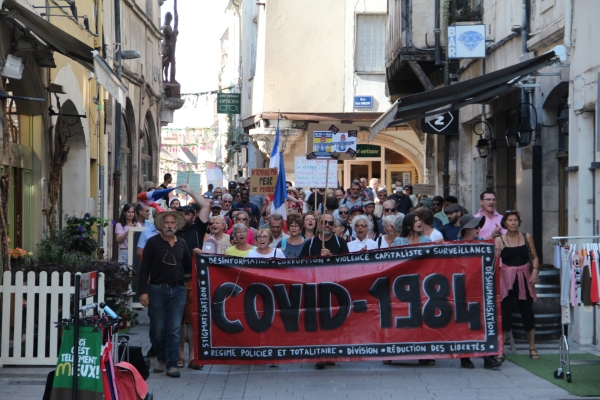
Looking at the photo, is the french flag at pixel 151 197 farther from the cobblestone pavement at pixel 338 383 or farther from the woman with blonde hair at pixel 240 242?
the cobblestone pavement at pixel 338 383

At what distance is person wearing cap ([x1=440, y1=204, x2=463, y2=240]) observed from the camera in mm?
12633

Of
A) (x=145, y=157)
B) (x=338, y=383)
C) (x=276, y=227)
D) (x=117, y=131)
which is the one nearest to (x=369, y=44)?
(x=145, y=157)

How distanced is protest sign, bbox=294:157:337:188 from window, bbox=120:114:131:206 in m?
6.05

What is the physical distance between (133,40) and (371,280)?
15667 mm

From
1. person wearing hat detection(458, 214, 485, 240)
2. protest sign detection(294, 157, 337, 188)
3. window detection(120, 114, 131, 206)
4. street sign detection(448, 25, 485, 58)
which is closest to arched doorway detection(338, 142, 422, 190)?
window detection(120, 114, 131, 206)

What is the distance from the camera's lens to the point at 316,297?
34.1 feet

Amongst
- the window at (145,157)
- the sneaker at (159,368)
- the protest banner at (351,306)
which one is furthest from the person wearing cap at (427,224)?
the window at (145,157)

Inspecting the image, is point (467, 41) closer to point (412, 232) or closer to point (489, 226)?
point (489, 226)

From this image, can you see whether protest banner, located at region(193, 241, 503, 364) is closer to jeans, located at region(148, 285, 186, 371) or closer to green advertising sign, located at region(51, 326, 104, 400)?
jeans, located at region(148, 285, 186, 371)

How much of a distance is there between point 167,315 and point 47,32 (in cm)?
372

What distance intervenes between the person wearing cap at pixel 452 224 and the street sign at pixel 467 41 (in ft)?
15.7

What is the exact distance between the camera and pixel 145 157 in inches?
1135

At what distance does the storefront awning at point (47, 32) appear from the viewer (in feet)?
36.4

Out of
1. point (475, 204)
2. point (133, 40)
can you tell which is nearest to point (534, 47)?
point (475, 204)
